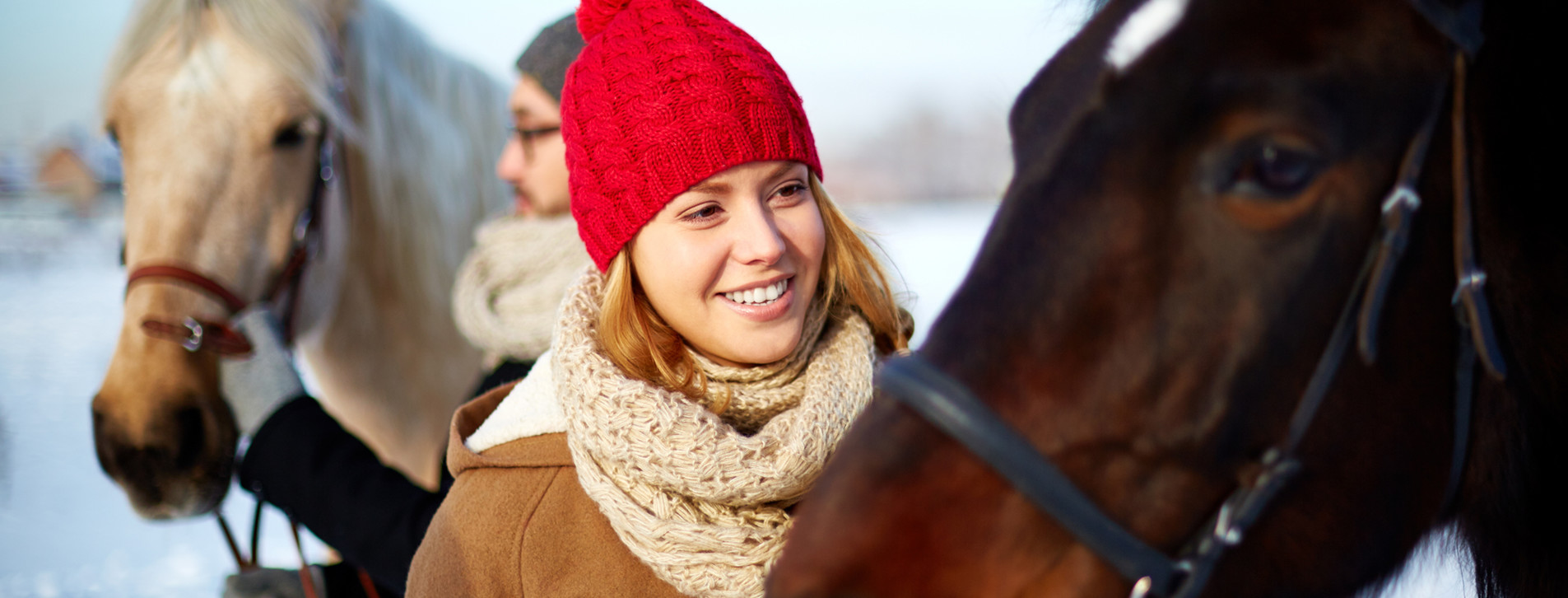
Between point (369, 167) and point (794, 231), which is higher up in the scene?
point (794, 231)

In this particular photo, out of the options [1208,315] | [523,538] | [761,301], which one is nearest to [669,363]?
[761,301]

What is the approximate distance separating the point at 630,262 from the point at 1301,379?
83 cm

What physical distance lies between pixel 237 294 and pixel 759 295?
1.23 metres

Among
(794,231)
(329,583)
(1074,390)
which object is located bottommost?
(329,583)

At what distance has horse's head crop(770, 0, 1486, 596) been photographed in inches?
26.2

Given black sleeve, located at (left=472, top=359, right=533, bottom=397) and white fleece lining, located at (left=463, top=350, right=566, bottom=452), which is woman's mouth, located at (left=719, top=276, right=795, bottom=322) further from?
black sleeve, located at (left=472, top=359, right=533, bottom=397)

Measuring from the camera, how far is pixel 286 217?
1.92 metres

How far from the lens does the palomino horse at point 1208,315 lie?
67 centimetres

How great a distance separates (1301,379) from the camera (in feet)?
2.34

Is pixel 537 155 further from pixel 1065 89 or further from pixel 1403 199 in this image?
pixel 1403 199

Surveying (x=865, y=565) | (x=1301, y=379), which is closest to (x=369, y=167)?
(x=865, y=565)

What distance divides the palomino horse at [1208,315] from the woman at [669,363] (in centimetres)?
42

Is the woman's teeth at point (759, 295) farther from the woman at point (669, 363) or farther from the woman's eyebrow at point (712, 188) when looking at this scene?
the woman's eyebrow at point (712, 188)

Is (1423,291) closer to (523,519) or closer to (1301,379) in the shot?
(1301,379)
